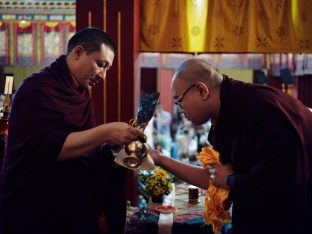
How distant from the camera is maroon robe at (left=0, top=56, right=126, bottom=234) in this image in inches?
80.7

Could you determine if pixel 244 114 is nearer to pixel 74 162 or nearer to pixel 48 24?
pixel 74 162

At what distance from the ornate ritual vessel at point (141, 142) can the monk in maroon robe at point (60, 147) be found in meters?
0.04

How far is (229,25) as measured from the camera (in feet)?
13.5

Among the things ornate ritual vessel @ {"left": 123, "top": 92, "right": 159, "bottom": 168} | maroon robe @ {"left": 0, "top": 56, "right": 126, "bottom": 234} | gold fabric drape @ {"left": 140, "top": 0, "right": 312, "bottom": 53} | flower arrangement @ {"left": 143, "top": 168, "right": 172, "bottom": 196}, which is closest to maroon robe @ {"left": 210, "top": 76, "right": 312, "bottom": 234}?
ornate ritual vessel @ {"left": 123, "top": 92, "right": 159, "bottom": 168}

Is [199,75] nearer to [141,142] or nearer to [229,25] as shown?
[141,142]

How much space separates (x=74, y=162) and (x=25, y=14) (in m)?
3.93

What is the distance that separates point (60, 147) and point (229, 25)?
8.41 ft

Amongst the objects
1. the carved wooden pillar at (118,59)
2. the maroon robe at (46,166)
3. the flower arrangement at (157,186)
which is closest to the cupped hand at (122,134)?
the maroon robe at (46,166)

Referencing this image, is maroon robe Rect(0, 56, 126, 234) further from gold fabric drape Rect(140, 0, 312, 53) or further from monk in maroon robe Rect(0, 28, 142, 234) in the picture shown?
gold fabric drape Rect(140, 0, 312, 53)

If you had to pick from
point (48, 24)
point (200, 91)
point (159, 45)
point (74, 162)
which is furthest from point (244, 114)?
point (48, 24)

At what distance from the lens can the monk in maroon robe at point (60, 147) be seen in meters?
2.03

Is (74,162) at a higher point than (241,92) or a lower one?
lower

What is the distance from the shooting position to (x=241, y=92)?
194 centimetres

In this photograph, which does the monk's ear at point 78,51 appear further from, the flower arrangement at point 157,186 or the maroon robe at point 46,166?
the flower arrangement at point 157,186
